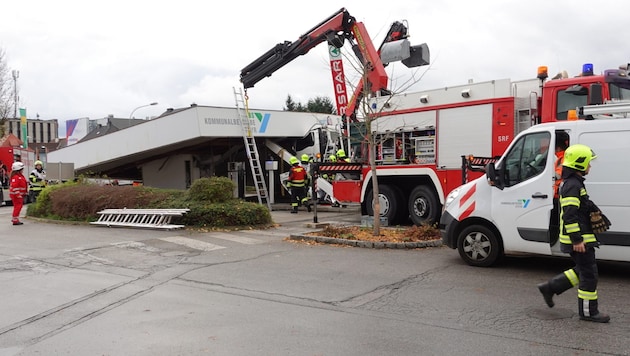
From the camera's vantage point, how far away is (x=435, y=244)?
953 cm

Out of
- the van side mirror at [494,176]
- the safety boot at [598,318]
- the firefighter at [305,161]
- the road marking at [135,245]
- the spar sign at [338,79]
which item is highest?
the spar sign at [338,79]

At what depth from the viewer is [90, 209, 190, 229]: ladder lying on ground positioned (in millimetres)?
12500

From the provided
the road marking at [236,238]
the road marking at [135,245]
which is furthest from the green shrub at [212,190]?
the road marking at [135,245]

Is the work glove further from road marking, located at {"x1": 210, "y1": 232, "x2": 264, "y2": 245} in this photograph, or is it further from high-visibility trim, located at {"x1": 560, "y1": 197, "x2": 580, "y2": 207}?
road marking, located at {"x1": 210, "y1": 232, "x2": 264, "y2": 245}

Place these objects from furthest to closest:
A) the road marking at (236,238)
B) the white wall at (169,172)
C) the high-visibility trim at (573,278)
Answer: the white wall at (169,172), the road marking at (236,238), the high-visibility trim at (573,278)

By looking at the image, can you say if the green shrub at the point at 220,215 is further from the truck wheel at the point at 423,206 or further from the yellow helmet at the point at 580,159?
the yellow helmet at the point at 580,159

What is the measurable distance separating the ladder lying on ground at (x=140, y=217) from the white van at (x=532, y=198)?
7008mm

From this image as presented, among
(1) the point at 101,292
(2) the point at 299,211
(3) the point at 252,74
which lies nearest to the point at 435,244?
(1) the point at 101,292

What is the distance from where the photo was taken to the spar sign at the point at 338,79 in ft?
52.0

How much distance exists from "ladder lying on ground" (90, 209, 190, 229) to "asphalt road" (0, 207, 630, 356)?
2.54m

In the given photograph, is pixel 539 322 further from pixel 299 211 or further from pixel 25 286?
pixel 299 211

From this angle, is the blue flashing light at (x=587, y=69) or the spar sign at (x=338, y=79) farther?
the spar sign at (x=338, y=79)

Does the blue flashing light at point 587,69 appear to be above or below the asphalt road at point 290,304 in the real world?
above

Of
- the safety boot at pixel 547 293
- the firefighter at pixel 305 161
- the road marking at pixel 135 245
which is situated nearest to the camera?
the safety boot at pixel 547 293
